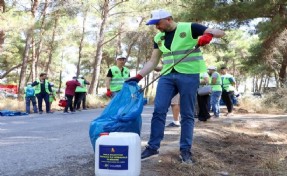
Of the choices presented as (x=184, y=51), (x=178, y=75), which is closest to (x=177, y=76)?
(x=178, y=75)

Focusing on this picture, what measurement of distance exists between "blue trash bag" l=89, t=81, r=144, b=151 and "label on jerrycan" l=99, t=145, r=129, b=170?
20.1 inches

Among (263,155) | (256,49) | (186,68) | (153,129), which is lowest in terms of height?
(263,155)

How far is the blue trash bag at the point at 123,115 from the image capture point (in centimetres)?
393

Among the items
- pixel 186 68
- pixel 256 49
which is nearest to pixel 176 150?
pixel 186 68

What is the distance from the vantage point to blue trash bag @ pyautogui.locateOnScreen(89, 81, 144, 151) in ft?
12.9

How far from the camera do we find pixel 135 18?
994 inches

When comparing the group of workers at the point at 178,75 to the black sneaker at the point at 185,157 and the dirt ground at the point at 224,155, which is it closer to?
the black sneaker at the point at 185,157

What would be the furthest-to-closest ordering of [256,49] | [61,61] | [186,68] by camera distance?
[61,61] → [256,49] → [186,68]

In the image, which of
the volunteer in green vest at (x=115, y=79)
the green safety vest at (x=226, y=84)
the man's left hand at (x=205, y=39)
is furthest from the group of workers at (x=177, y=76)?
the green safety vest at (x=226, y=84)

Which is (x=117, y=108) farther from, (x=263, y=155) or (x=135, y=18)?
(x=135, y=18)

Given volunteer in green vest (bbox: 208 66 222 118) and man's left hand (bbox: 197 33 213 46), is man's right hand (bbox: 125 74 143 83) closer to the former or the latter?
man's left hand (bbox: 197 33 213 46)

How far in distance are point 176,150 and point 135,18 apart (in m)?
20.9

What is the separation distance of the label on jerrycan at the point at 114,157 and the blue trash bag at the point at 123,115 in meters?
0.51

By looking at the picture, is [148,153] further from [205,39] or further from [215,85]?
[215,85]
